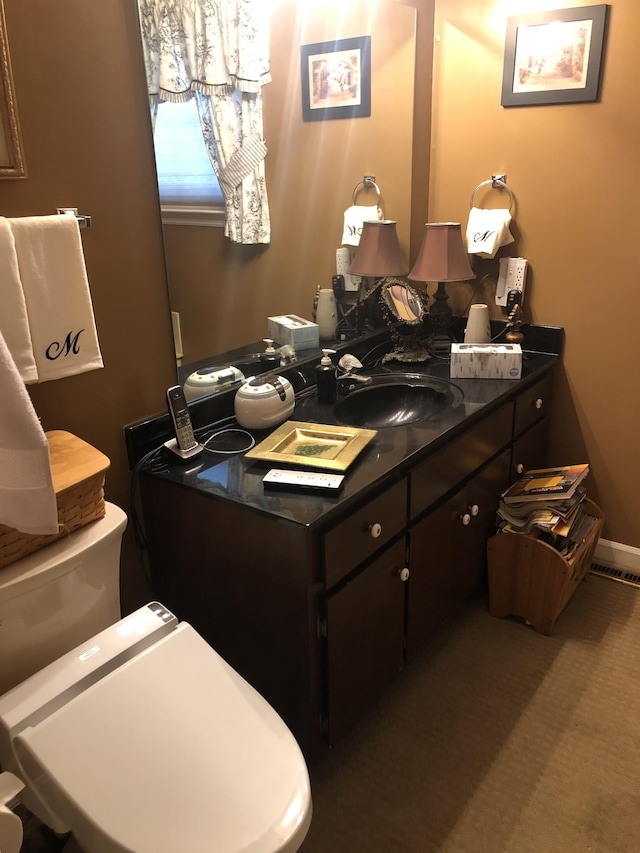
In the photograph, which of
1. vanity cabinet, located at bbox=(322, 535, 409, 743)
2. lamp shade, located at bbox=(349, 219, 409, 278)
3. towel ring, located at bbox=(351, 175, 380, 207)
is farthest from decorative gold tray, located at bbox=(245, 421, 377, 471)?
towel ring, located at bbox=(351, 175, 380, 207)

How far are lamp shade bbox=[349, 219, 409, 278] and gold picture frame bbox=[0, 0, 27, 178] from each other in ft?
4.02

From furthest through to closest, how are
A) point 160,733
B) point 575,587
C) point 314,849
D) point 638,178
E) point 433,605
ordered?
point 575,587, point 638,178, point 433,605, point 314,849, point 160,733

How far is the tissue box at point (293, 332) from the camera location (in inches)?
83.0

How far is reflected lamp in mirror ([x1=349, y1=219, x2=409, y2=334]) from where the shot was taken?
7.30 feet

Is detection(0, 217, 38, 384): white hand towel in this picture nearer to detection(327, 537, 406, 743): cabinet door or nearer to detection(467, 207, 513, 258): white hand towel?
detection(327, 537, 406, 743): cabinet door

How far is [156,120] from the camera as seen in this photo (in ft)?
4.93

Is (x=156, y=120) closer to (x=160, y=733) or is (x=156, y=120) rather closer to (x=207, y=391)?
(x=207, y=391)

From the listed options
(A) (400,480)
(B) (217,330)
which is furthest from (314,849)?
(B) (217,330)

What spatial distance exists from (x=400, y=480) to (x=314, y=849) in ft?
2.79

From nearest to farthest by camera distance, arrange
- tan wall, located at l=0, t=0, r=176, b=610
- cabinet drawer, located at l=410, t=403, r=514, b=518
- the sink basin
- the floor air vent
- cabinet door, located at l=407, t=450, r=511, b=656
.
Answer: tan wall, located at l=0, t=0, r=176, b=610
cabinet drawer, located at l=410, t=403, r=514, b=518
cabinet door, located at l=407, t=450, r=511, b=656
the sink basin
the floor air vent

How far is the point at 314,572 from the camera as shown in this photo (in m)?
1.38

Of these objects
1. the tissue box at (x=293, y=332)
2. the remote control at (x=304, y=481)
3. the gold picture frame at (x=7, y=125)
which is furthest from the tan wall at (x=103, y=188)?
the tissue box at (x=293, y=332)

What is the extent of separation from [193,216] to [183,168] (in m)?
0.12

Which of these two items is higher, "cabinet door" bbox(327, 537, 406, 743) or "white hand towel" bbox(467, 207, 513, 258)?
"white hand towel" bbox(467, 207, 513, 258)
